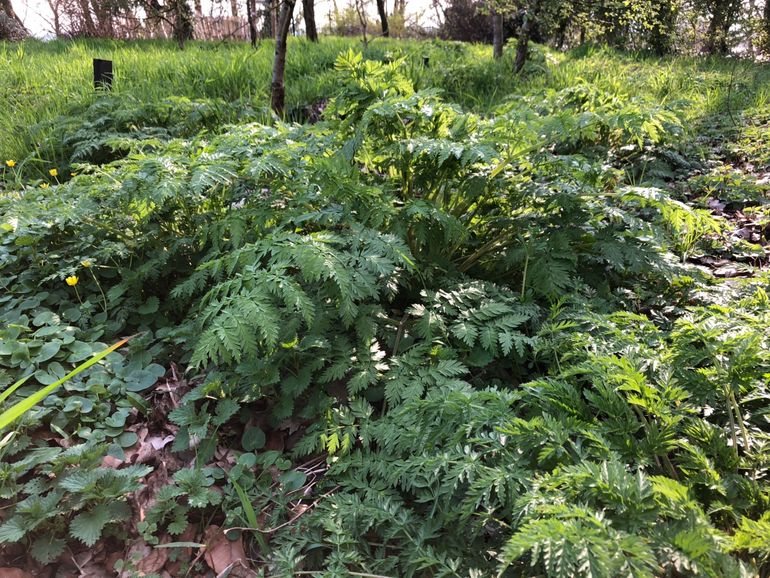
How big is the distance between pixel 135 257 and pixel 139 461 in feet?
3.87

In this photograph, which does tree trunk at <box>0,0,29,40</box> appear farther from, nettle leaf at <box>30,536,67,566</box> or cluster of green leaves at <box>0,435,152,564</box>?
nettle leaf at <box>30,536,67,566</box>

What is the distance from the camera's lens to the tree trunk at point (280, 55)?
3847mm

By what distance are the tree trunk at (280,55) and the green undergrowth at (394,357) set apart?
5.55 feet

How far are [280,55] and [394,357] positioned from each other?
3.18 meters

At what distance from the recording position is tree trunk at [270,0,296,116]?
385 centimetres

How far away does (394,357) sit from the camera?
184 cm

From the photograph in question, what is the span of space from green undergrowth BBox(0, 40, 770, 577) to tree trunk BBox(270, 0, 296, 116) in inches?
66.6

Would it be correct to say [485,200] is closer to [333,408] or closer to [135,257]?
[333,408]

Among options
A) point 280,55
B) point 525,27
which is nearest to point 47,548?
point 280,55

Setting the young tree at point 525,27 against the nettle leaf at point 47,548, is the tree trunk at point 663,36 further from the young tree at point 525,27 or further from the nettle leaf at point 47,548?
the nettle leaf at point 47,548

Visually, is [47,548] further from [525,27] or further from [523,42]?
[523,42]

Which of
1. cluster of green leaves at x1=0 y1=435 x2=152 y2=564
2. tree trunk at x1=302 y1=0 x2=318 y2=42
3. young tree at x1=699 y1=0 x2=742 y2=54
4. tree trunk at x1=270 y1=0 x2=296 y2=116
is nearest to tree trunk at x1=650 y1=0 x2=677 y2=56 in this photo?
young tree at x1=699 y1=0 x2=742 y2=54

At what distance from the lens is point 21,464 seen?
1.56 m

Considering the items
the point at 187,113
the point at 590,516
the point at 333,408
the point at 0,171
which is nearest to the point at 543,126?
the point at 333,408
